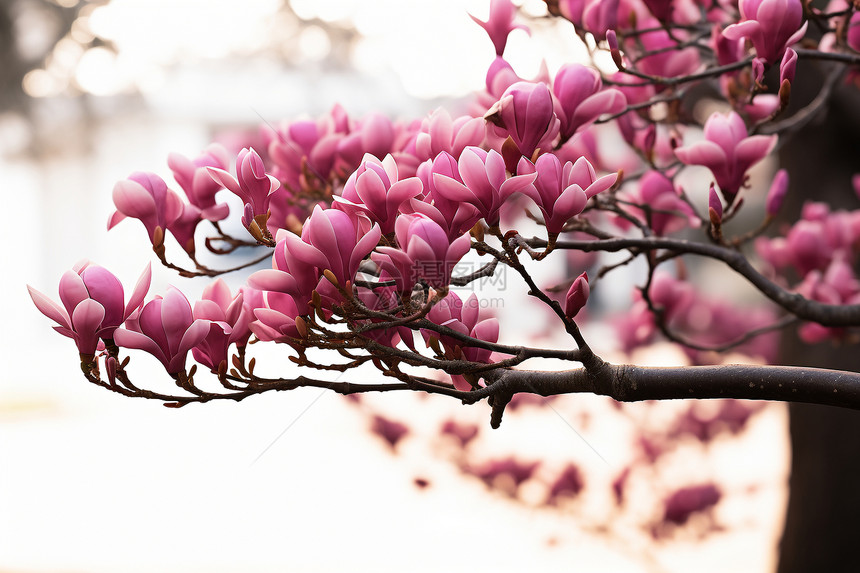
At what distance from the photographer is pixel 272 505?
13.1ft

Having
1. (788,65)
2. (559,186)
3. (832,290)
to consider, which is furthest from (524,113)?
(832,290)

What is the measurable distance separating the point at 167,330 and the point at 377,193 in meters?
0.27

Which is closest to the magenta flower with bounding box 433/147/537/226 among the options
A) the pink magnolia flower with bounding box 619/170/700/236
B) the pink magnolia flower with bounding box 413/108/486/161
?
the pink magnolia flower with bounding box 413/108/486/161

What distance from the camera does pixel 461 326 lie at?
2.63ft

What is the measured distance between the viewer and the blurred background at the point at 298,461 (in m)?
2.61

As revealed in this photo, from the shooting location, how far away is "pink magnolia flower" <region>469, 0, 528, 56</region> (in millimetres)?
1002

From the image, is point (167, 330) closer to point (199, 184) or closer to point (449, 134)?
point (199, 184)

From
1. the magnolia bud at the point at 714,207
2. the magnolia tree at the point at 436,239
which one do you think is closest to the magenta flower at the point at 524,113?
the magnolia tree at the point at 436,239

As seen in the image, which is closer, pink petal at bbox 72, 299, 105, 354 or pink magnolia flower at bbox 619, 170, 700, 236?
pink petal at bbox 72, 299, 105, 354

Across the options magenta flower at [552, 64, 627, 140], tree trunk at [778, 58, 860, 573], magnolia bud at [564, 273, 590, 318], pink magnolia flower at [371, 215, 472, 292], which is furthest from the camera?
tree trunk at [778, 58, 860, 573]

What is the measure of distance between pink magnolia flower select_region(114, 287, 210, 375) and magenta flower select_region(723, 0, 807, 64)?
72cm

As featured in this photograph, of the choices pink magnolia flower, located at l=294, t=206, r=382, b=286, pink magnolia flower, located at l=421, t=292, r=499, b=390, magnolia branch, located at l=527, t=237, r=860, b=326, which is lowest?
magnolia branch, located at l=527, t=237, r=860, b=326

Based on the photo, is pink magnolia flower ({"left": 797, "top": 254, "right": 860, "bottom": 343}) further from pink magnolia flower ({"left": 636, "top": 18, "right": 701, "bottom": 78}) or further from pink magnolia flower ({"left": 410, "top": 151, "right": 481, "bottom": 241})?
pink magnolia flower ({"left": 410, "top": 151, "right": 481, "bottom": 241})

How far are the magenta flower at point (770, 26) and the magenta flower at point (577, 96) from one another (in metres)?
0.18
